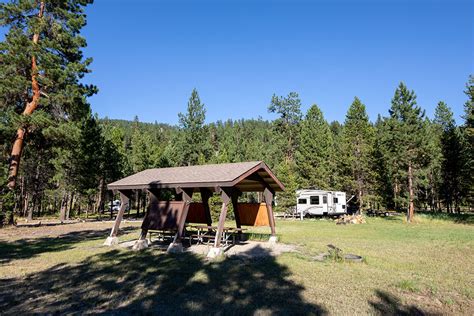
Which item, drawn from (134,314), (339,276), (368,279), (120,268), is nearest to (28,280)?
(120,268)

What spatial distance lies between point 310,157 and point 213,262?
124 feet

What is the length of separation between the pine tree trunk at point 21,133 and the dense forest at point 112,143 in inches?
2.5

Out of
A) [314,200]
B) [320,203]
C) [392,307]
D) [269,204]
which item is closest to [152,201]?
[269,204]

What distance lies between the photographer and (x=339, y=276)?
8.60 metres

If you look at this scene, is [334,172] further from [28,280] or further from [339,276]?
[28,280]

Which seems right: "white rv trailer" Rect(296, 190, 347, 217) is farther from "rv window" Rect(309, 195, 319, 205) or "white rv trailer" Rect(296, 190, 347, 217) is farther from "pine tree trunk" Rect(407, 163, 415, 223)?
"pine tree trunk" Rect(407, 163, 415, 223)

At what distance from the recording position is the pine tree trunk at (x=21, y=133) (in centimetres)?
2170

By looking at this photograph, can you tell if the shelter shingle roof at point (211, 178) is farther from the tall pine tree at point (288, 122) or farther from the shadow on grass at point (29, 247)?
the tall pine tree at point (288, 122)

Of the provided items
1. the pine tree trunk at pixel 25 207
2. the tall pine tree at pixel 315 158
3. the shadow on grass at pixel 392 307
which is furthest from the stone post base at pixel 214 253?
the pine tree trunk at pixel 25 207

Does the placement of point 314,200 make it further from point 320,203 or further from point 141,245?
point 141,245

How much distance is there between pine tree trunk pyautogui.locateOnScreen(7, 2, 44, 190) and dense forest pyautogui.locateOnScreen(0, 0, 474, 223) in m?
0.06

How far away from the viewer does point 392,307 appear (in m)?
6.25

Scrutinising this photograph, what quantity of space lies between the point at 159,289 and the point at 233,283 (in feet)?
6.01

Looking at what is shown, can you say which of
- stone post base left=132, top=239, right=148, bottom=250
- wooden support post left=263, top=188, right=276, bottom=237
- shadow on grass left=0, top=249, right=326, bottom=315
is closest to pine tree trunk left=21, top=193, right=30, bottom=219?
stone post base left=132, top=239, right=148, bottom=250
